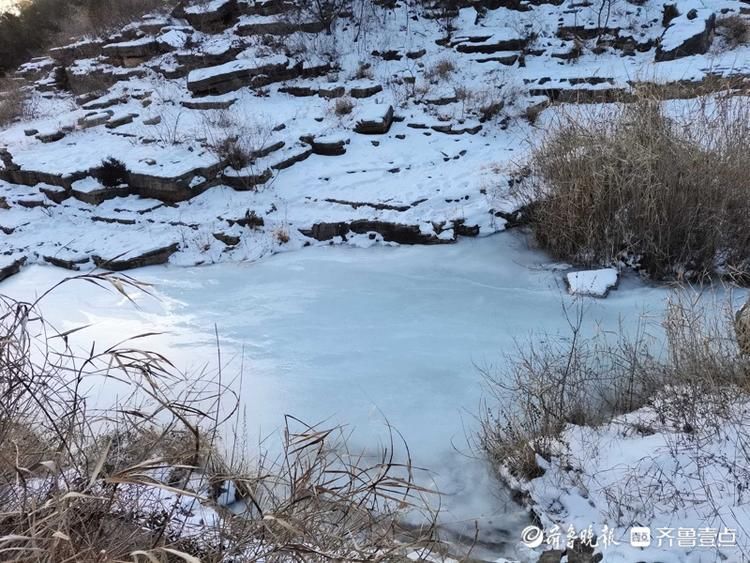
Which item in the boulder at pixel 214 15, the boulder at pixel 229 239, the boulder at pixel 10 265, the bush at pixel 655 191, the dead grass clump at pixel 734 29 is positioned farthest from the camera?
the boulder at pixel 214 15

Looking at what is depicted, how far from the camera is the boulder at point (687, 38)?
7219 mm

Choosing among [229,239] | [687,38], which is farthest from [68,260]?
[687,38]

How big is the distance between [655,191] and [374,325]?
236 centimetres

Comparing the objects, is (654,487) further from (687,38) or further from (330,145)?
(687,38)

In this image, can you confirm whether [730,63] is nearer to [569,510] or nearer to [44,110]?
[569,510]

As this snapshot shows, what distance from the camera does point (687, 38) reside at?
7.19m

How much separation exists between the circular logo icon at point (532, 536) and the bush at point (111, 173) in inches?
228

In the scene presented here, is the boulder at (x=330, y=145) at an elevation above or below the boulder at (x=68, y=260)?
above

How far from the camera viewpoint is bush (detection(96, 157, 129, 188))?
20.9ft

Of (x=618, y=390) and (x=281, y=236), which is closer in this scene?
(x=618, y=390)

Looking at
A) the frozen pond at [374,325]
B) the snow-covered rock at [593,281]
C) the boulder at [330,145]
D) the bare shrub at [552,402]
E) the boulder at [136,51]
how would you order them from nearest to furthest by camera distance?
the bare shrub at [552,402] → the frozen pond at [374,325] → the snow-covered rock at [593,281] → the boulder at [330,145] → the boulder at [136,51]

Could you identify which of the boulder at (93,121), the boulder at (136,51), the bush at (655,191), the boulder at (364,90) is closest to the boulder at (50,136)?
the boulder at (93,121)

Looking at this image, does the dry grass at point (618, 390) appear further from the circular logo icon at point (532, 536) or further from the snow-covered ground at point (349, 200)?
the circular logo icon at point (532, 536)

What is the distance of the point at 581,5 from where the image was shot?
29.7 ft
